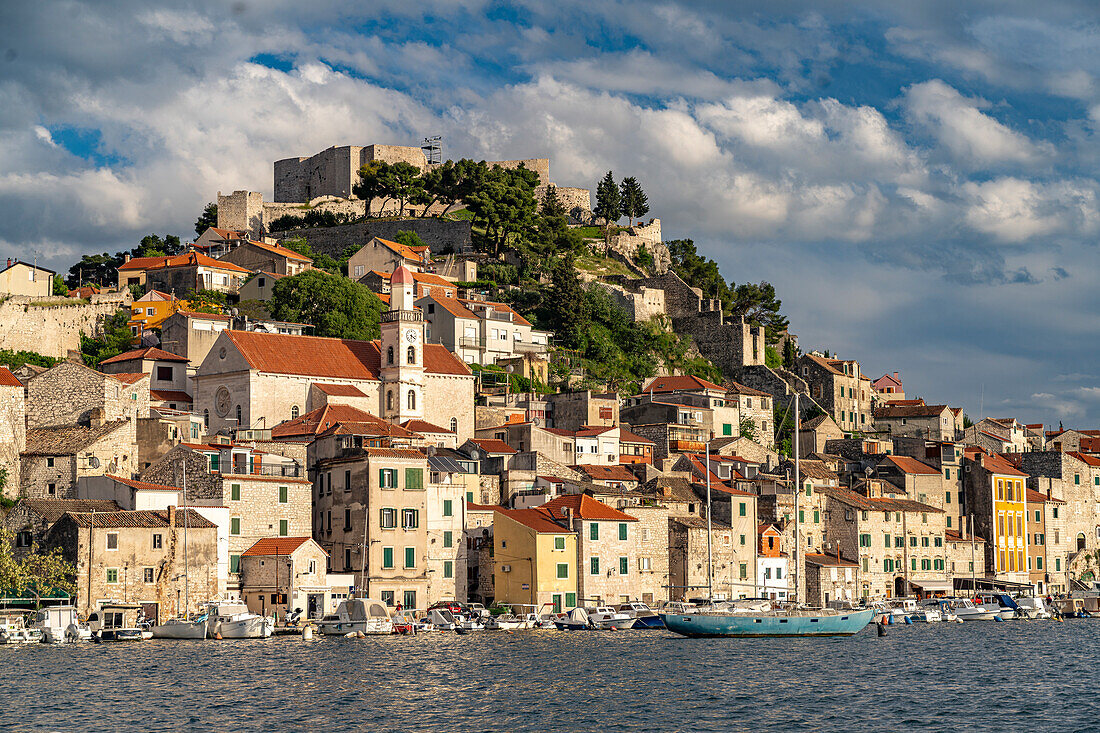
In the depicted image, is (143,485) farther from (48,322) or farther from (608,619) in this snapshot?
(48,322)

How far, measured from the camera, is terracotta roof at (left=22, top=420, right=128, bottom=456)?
77.3 meters

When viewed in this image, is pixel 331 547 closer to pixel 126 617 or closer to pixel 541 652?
pixel 126 617

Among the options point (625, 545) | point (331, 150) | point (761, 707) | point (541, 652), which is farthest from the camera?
point (331, 150)

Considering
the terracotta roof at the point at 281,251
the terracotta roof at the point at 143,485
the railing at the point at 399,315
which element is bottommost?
the terracotta roof at the point at 143,485

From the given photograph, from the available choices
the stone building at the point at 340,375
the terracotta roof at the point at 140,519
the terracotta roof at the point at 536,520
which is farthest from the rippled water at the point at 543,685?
the stone building at the point at 340,375

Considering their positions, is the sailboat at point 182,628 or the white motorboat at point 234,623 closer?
the sailboat at point 182,628

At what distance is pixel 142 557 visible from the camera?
6862 cm

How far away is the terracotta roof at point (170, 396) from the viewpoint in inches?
3628

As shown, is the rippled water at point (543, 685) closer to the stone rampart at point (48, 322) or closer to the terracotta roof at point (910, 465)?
the terracotta roof at point (910, 465)

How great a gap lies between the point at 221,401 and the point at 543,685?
4514 centimetres

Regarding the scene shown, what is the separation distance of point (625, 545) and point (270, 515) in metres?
19.6

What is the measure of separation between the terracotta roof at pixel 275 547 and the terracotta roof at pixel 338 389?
752 inches

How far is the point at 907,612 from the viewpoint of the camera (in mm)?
90375

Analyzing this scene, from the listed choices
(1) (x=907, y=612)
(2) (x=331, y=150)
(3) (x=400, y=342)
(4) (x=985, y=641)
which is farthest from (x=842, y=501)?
(2) (x=331, y=150)
